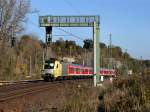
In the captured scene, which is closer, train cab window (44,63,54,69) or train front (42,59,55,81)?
train front (42,59,55,81)

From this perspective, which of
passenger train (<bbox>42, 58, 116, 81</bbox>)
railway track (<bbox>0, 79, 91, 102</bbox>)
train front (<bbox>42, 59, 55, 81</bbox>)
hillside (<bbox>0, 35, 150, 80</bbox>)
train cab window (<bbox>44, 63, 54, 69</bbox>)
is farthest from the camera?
hillside (<bbox>0, 35, 150, 80</bbox>)

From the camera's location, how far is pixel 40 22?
68.6 meters

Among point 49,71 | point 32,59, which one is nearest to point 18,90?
point 49,71

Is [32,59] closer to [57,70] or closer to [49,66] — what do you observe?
[49,66]

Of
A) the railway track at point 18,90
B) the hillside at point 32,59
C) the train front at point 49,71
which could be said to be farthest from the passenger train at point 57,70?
the railway track at point 18,90

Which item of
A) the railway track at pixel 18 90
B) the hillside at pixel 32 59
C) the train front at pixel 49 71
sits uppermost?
the hillside at pixel 32 59

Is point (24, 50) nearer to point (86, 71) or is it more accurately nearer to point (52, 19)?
point (86, 71)

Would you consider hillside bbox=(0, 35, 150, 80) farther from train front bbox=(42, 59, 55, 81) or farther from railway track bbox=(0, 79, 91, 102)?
train front bbox=(42, 59, 55, 81)

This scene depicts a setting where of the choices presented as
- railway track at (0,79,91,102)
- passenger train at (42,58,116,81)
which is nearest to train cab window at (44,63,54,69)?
passenger train at (42,58,116,81)

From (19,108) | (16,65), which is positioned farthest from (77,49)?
(19,108)

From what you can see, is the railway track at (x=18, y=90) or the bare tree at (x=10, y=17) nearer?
the railway track at (x=18, y=90)

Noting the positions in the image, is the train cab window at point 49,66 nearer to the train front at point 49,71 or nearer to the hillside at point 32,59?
the train front at point 49,71

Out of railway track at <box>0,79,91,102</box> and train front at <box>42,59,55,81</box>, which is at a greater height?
train front at <box>42,59,55,81</box>

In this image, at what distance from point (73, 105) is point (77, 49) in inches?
6111
